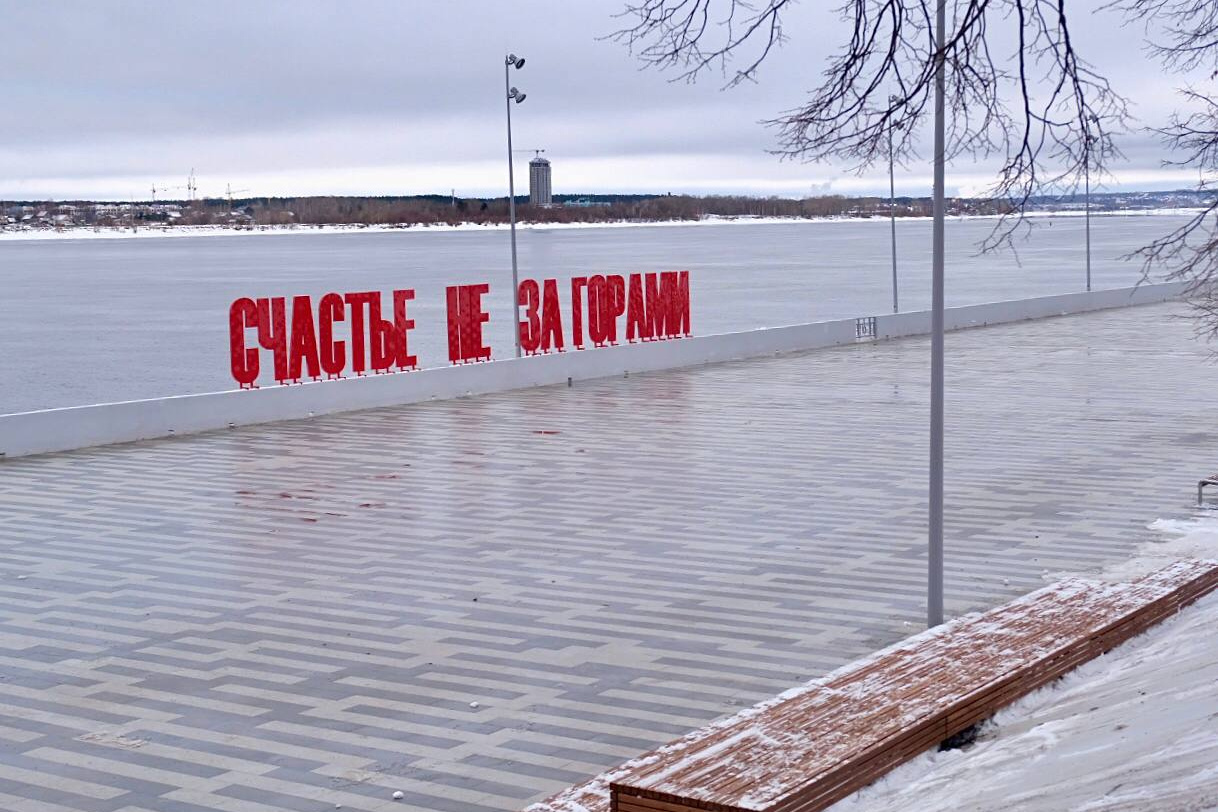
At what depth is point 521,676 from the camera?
9523 millimetres

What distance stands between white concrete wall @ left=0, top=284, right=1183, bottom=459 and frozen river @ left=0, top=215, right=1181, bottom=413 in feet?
30.6

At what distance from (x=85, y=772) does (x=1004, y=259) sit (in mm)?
145161

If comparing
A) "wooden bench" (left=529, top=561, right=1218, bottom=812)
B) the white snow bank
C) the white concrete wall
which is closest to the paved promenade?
the white concrete wall

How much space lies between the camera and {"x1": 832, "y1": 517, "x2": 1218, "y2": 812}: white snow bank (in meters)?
5.91

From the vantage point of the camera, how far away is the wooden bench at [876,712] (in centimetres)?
620

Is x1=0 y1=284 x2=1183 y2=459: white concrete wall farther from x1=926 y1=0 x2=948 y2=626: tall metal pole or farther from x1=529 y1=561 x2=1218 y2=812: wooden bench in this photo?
x1=529 y1=561 x2=1218 y2=812: wooden bench

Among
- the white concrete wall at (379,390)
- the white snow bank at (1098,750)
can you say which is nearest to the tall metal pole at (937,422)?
the white snow bank at (1098,750)

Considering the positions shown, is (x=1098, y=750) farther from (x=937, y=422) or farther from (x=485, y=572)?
(x=485, y=572)

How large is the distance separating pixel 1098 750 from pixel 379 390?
18.4 metres

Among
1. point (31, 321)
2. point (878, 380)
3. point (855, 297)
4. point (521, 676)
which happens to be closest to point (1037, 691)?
point (521, 676)

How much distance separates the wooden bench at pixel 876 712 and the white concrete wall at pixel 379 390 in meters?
13.7

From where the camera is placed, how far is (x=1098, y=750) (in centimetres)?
659

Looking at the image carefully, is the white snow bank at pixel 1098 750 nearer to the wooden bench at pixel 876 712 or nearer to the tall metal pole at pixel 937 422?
the wooden bench at pixel 876 712

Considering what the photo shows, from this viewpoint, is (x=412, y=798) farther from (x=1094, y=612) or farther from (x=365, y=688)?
(x=1094, y=612)
